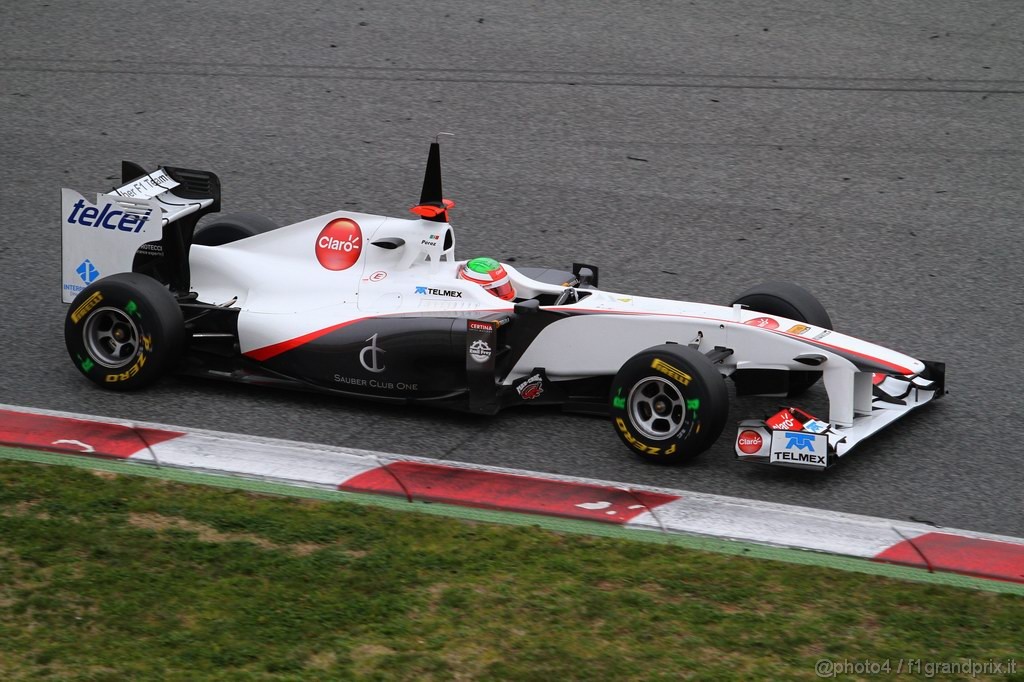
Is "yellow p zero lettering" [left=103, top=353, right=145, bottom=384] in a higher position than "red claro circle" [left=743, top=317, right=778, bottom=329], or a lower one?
lower

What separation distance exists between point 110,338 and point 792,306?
3.93 metres

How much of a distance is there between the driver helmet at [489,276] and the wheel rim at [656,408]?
117 centimetres

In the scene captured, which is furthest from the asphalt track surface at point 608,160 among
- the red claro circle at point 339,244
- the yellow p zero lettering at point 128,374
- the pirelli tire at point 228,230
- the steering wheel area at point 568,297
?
the pirelli tire at point 228,230

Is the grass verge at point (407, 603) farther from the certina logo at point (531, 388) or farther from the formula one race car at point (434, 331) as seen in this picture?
the certina logo at point (531, 388)

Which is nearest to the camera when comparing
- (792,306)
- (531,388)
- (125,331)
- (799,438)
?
(799,438)

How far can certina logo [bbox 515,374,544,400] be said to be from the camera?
721 centimetres

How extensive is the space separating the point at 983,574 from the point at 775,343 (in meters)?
1.71

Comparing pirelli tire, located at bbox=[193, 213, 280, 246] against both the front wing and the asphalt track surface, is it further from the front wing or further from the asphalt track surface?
the front wing

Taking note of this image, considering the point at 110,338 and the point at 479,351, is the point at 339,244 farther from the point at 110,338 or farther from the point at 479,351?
the point at 110,338

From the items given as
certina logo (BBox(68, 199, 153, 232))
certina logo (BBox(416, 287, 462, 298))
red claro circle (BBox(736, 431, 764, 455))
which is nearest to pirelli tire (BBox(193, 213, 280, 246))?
certina logo (BBox(68, 199, 153, 232))

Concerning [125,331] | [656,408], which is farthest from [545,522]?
[125,331]

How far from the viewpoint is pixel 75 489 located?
5988 mm

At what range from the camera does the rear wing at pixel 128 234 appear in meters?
7.75

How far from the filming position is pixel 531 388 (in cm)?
722
